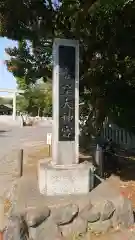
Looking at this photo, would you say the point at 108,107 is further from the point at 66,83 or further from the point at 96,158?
the point at 66,83

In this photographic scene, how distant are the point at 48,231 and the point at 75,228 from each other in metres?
0.44

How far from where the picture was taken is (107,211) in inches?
185

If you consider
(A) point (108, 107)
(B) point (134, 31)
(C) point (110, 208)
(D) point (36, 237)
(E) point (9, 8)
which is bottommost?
(D) point (36, 237)

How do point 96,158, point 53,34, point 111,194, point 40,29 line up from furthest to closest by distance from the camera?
point 96,158, point 53,34, point 40,29, point 111,194

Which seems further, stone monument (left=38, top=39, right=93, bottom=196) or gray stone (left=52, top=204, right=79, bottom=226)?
stone monument (left=38, top=39, right=93, bottom=196)

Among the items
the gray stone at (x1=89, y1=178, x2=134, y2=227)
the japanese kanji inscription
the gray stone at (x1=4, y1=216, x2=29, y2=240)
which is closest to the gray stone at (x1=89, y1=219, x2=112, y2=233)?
the gray stone at (x1=89, y1=178, x2=134, y2=227)

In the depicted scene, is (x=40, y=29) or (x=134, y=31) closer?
(x=134, y=31)

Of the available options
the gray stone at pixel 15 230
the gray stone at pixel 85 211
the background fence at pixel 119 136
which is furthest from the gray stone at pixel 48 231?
the background fence at pixel 119 136

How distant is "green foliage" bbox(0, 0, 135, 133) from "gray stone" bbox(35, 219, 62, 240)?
3.37 meters

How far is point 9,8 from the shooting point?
5.67m

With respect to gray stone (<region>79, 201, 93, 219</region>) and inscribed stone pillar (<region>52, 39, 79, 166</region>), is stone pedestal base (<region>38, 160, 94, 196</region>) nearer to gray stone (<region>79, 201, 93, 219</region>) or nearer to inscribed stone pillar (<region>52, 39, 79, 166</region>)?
inscribed stone pillar (<region>52, 39, 79, 166</region>)

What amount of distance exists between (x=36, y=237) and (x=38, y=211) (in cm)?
38

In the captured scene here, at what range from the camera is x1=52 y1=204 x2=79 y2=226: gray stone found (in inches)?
179

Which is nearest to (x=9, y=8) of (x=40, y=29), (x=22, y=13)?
(x=22, y=13)
